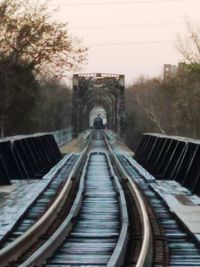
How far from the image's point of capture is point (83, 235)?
10609mm

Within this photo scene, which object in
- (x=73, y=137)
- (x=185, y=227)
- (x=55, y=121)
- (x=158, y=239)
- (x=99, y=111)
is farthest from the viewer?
(x=99, y=111)

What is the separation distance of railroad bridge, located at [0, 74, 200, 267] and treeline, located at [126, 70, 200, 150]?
132 feet

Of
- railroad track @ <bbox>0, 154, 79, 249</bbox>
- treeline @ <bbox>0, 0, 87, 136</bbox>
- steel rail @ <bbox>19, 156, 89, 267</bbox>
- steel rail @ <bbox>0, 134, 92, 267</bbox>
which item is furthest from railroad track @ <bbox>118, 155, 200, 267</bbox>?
treeline @ <bbox>0, 0, 87, 136</bbox>

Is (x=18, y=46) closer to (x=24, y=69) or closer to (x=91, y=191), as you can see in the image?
(x=24, y=69)

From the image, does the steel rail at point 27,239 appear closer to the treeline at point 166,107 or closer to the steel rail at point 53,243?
the steel rail at point 53,243

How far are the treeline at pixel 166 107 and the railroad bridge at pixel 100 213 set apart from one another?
132ft

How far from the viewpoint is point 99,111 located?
7106 inches

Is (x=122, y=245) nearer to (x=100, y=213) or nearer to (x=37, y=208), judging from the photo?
(x=100, y=213)

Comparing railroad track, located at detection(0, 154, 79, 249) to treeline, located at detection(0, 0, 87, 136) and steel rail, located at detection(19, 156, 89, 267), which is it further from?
treeline, located at detection(0, 0, 87, 136)

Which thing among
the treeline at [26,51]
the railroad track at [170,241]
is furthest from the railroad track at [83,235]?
the treeline at [26,51]

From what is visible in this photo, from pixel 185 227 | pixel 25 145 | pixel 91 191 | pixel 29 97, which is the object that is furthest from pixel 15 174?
pixel 29 97

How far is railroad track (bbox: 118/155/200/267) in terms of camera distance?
28.6 feet

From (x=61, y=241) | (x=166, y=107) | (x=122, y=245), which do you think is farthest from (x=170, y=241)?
(x=166, y=107)

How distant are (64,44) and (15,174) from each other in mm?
30676
